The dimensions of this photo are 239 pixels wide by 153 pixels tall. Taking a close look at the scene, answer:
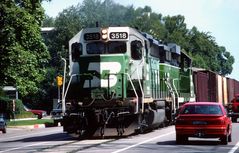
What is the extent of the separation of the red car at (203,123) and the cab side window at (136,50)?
4522 millimetres

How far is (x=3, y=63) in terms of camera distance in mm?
39031

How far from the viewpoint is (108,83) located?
2264 cm

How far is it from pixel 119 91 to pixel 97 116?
1553mm

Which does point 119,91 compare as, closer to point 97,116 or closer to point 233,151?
point 97,116

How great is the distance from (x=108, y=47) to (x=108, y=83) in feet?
5.58

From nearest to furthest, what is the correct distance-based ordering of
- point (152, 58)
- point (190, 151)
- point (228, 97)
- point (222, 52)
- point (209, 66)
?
point (190, 151) < point (152, 58) < point (228, 97) < point (209, 66) < point (222, 52)

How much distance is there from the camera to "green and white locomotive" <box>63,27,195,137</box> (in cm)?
2230

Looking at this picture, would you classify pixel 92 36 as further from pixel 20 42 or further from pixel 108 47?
pixel 20 42

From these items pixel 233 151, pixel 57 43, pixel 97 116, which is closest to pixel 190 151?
pixel 233 151

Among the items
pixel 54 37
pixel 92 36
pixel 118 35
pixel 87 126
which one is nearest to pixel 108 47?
pixel 118 35

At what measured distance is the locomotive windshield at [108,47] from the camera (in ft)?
76.5

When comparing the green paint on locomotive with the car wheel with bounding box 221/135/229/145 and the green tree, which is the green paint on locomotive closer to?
the car wheel with bounding box 221/135/229/145

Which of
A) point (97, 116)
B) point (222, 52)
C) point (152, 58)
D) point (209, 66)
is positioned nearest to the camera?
point (97, 116)

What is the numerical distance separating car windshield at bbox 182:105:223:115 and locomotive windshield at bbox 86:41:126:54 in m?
4.65
